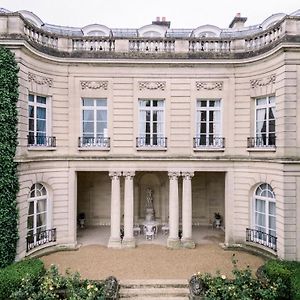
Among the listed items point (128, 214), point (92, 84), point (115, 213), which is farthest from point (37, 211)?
point (92, 84)

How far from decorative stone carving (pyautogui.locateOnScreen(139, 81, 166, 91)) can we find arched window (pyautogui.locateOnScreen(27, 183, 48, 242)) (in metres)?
7.13

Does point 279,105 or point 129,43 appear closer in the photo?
point 279,105

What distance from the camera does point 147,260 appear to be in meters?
13.5

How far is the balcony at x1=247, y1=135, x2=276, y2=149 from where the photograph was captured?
13.9m

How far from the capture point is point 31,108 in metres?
14.1

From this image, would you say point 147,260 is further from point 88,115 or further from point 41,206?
point 88,115

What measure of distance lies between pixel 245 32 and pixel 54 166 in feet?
44.7

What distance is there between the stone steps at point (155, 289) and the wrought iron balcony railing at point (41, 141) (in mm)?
7405

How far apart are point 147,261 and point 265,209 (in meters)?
6.13

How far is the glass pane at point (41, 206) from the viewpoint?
14.6 metres

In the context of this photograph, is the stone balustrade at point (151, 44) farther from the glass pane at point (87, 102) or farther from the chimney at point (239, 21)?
the chimney at point (239, 21)

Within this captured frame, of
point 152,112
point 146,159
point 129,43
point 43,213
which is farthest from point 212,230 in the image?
point 129,43

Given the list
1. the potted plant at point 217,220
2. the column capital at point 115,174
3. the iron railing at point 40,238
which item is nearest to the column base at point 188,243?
the potted plant at point 217,220

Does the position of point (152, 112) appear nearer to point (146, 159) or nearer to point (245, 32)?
point (146, 159)
